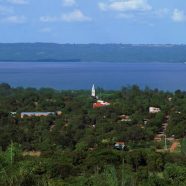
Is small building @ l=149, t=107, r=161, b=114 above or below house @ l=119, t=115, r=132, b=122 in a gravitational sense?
above

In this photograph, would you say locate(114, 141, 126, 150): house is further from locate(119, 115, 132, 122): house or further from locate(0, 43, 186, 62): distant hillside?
locate(0, 43, 186, 62): distant hillside

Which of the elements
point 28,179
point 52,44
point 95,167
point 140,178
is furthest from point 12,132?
point 52,44

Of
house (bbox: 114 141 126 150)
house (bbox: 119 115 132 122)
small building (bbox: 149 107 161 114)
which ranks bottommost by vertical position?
house (bbox: 119 115 132 122)

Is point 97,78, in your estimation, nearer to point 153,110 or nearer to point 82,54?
point 153,110

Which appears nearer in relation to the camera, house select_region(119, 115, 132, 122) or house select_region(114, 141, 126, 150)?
house select_region(114, 141, 126, 150)

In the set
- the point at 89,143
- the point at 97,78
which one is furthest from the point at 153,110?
the point at 97,78

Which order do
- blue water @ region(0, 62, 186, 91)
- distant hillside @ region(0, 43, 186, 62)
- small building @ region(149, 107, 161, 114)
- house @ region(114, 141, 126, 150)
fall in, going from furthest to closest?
distant hillside @ region(0, 43, 186, 62) → blue water @ region(0, 62, 186, 91) → small building @ region(149, 107, 161, 114) → house @ region(114, 141, 126, 150)

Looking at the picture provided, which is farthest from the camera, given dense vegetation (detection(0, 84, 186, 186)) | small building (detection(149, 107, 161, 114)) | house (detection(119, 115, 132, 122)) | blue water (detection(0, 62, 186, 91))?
blue water (detection(0, 62, 186, 91))

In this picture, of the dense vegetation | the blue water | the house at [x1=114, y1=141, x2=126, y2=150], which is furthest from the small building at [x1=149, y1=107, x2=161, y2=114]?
the blue water
